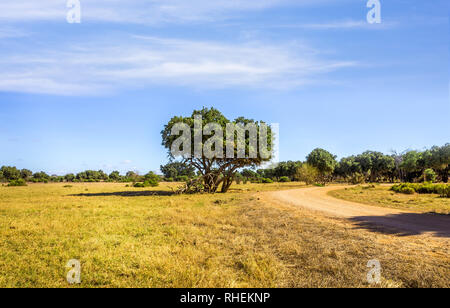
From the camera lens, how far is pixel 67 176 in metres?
Result: 117

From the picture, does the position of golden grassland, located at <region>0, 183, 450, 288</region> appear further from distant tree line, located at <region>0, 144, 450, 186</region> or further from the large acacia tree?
distant tree line, located at <region>0, 144, 450, 186</region>

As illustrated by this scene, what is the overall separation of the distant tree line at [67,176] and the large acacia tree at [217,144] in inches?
1896

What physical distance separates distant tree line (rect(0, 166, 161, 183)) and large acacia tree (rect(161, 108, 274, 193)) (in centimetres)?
4815

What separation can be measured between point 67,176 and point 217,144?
11090cm

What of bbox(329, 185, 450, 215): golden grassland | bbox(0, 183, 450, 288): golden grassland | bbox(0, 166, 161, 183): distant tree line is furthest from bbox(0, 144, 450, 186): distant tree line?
bbox(0, 183, 450, 288): golden grassland

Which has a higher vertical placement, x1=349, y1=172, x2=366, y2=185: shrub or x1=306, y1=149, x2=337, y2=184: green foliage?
x1=306, y1=149, x2=337, y2=184: green foliage

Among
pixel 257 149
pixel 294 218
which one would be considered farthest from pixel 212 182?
pixel 294 218

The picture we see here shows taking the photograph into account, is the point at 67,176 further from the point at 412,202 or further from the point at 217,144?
the point at 412,202

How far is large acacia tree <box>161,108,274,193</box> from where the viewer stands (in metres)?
31.0

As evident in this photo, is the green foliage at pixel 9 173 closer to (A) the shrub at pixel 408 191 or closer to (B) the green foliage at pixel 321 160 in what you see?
(B) the green foliage at pixel 321 160

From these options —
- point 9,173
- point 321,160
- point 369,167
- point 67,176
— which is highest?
point 321,160

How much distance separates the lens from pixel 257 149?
107 feet

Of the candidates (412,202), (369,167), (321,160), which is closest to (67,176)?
(321,160)

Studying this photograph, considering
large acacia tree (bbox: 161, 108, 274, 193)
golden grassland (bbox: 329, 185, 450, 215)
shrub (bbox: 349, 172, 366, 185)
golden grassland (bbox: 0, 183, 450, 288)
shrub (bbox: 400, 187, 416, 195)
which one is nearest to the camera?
golden grassland (bbox: 0, 183, 450, 288)
